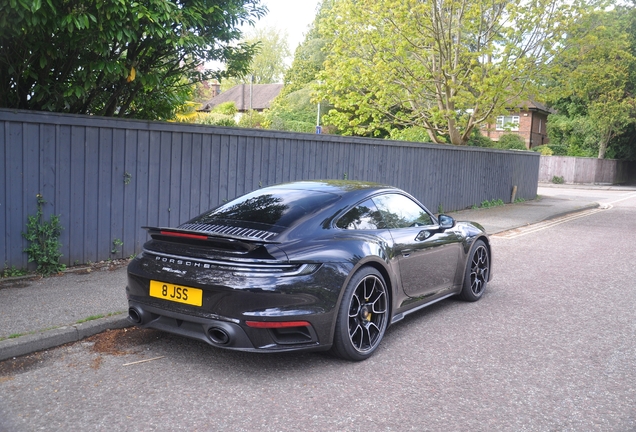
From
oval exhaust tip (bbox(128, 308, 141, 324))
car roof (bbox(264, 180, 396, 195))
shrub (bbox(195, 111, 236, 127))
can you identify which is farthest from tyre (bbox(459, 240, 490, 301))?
shrub (bbox(195, 111, 236, 127))

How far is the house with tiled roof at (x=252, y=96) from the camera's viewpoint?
217ft

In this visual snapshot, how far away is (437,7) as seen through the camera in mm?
17875

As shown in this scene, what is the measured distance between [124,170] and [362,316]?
4702 mm

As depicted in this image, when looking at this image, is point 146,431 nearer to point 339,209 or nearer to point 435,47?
point 339,209

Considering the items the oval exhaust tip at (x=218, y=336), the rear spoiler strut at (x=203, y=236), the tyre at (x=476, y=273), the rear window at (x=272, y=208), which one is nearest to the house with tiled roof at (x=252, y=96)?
the tyre at (x=476, y=273)

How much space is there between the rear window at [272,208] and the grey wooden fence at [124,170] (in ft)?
9.85

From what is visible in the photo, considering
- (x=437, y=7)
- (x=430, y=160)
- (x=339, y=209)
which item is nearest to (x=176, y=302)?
Result: (x=339, y=209)

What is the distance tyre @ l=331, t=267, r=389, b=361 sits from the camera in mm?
4465

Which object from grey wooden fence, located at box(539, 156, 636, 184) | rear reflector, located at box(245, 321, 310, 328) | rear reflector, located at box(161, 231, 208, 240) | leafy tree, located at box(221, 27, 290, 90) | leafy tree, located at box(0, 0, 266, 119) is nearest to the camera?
rear reflector, located at box(245, 321, 310, 328)

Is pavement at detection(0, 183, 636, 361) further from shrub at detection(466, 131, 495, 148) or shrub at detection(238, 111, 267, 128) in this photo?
shrub at detection(238, 111, 267, 128)

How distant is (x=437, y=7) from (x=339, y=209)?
14.8 meters

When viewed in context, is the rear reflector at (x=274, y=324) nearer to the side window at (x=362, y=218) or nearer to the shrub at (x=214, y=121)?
the side window at (x=362, y=218)

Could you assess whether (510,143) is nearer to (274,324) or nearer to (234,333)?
(274,324)

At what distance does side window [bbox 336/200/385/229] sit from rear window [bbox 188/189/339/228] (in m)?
0.20
